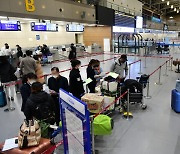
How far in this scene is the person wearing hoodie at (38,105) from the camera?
3.03 metres

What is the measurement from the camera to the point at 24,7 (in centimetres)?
973

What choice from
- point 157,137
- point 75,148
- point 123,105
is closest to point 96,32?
point 123,105

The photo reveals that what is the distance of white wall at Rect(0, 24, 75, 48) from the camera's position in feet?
42.1

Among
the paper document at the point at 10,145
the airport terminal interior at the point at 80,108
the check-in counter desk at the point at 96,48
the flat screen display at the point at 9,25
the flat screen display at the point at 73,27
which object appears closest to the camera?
the airport terminal interior at the point at 80,108

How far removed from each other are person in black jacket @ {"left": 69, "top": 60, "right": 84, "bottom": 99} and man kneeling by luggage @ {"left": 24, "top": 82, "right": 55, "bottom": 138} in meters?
1.27

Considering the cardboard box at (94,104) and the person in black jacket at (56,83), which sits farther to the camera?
the person in black jacket at (56,83)

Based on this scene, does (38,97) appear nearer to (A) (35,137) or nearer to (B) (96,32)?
(A) (35,137)

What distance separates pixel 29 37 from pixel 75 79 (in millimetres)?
11516

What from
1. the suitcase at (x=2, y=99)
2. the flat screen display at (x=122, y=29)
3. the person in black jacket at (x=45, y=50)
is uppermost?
the flat screen display at (x=122, y=29)

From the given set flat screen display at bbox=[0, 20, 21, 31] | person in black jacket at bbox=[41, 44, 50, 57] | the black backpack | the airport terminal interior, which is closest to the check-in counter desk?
person in black jacket at bbox=[41, 44, 50, 57]

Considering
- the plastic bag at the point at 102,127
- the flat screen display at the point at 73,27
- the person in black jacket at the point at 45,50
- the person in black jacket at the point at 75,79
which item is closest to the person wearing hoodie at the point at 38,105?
the plastic bag at the point at 102,127

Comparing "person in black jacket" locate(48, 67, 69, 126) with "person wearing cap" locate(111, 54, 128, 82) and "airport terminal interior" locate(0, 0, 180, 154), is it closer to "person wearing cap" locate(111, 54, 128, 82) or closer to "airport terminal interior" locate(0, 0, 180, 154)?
"airport terminal interior" locate(0, 0, 180, 154)

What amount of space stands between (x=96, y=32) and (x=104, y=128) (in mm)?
18426

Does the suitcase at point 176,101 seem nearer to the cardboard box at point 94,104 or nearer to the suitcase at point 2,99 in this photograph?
the cardboard box at point 94,104
